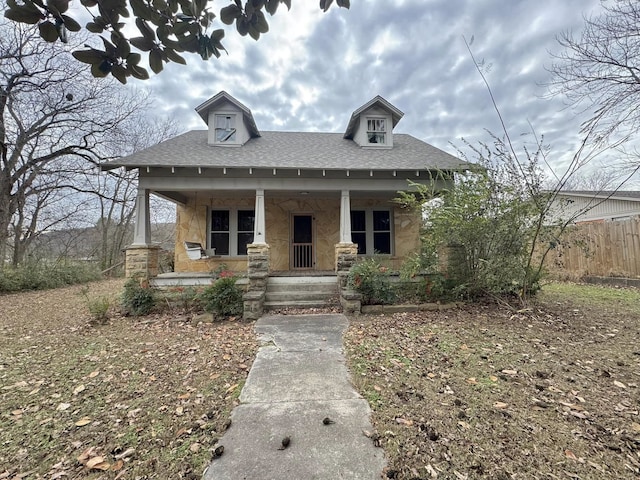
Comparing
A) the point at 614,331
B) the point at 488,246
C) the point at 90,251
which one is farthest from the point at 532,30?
the point at 90,251

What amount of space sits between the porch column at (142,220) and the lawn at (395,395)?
2468 mm

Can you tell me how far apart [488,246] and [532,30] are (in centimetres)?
468

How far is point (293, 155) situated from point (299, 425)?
7291 millimetres

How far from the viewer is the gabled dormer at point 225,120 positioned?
902cm

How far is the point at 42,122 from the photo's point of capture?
36.9 feet

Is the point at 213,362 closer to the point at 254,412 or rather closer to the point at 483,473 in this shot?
the point at 254,412

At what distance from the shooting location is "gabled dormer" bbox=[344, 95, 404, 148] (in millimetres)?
9536

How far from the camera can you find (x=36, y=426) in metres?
2.53

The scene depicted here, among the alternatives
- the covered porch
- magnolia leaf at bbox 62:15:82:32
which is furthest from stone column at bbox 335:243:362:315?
magnolia leaf at bbox 62:15:82:32

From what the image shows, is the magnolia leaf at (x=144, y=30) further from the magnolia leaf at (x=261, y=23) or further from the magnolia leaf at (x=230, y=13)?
the magnolia leaf at (x=261, y=23)

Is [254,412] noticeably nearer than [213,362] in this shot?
Yes

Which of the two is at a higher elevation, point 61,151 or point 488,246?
point 61,151

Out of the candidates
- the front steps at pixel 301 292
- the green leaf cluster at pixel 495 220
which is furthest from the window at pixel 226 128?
the green leaf cluster at pixel 495 220

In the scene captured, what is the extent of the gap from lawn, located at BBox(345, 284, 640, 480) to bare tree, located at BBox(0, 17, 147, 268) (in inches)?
531
